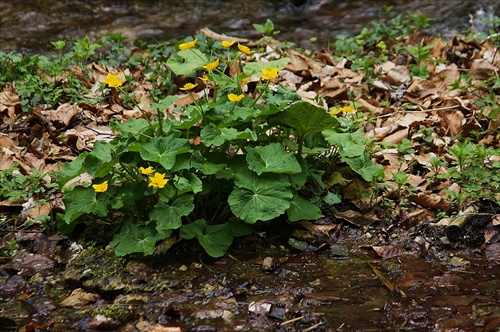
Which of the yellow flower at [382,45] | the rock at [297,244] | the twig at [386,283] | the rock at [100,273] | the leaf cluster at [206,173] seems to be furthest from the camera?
the yellow flower at [382,45]

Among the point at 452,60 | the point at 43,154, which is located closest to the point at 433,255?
the point at 43,154

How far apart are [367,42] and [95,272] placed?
3958 millimetres

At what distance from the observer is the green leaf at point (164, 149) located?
115 inches

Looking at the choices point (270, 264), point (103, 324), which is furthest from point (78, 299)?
point (270, 264)

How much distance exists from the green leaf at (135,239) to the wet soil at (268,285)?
10cm

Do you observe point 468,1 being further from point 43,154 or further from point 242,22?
point 43,154

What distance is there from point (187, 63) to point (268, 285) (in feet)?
4.40

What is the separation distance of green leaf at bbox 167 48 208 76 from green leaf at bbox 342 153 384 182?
954mm

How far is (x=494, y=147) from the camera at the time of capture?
3885 millimetres

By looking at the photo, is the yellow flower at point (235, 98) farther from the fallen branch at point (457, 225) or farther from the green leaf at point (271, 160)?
the fallen branch at point (457, 225)

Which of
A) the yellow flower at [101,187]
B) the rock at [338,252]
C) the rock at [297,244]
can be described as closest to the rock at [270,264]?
the rock at [297,244]

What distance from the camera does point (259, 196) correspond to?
2.97m

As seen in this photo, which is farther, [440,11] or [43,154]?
[440,11]

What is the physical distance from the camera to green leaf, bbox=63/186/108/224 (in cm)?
300
